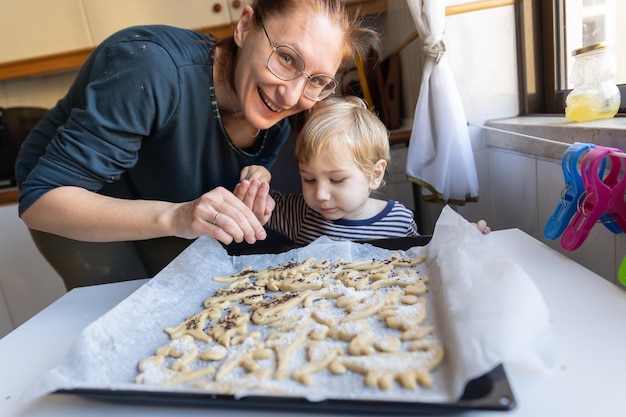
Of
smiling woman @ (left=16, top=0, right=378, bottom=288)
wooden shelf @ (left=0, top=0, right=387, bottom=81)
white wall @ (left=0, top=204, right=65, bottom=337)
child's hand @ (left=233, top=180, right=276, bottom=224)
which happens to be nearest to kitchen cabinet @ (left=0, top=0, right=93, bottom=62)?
wooden shelf @ (left=0, top=0, right=387, bottom=81)

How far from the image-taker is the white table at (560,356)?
16.7 inches

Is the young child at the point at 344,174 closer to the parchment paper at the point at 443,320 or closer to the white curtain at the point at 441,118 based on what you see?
the white curtain at the point at 441,118

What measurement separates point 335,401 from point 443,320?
0.66 ft

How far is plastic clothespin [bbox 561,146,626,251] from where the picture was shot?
0.64m

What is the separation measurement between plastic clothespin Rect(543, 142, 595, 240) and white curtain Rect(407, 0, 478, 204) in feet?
1.37

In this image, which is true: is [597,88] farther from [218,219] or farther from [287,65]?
[218,219]

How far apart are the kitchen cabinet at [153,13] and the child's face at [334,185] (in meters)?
1.33

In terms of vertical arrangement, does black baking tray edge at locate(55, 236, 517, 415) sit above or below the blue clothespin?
below

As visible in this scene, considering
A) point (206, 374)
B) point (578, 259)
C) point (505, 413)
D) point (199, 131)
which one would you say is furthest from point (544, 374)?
point (199, 131)

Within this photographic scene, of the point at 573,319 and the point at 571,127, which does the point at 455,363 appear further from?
the point at 571,127

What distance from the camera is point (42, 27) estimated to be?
2.09 meters

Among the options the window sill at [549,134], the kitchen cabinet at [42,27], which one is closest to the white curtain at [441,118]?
the window sill at [549,134]

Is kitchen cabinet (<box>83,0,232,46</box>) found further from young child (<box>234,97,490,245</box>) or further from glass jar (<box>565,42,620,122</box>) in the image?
glass jar (<box>565,42,620,122</box>)

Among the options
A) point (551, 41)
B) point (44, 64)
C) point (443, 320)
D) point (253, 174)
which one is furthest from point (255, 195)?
point (44, 64)
